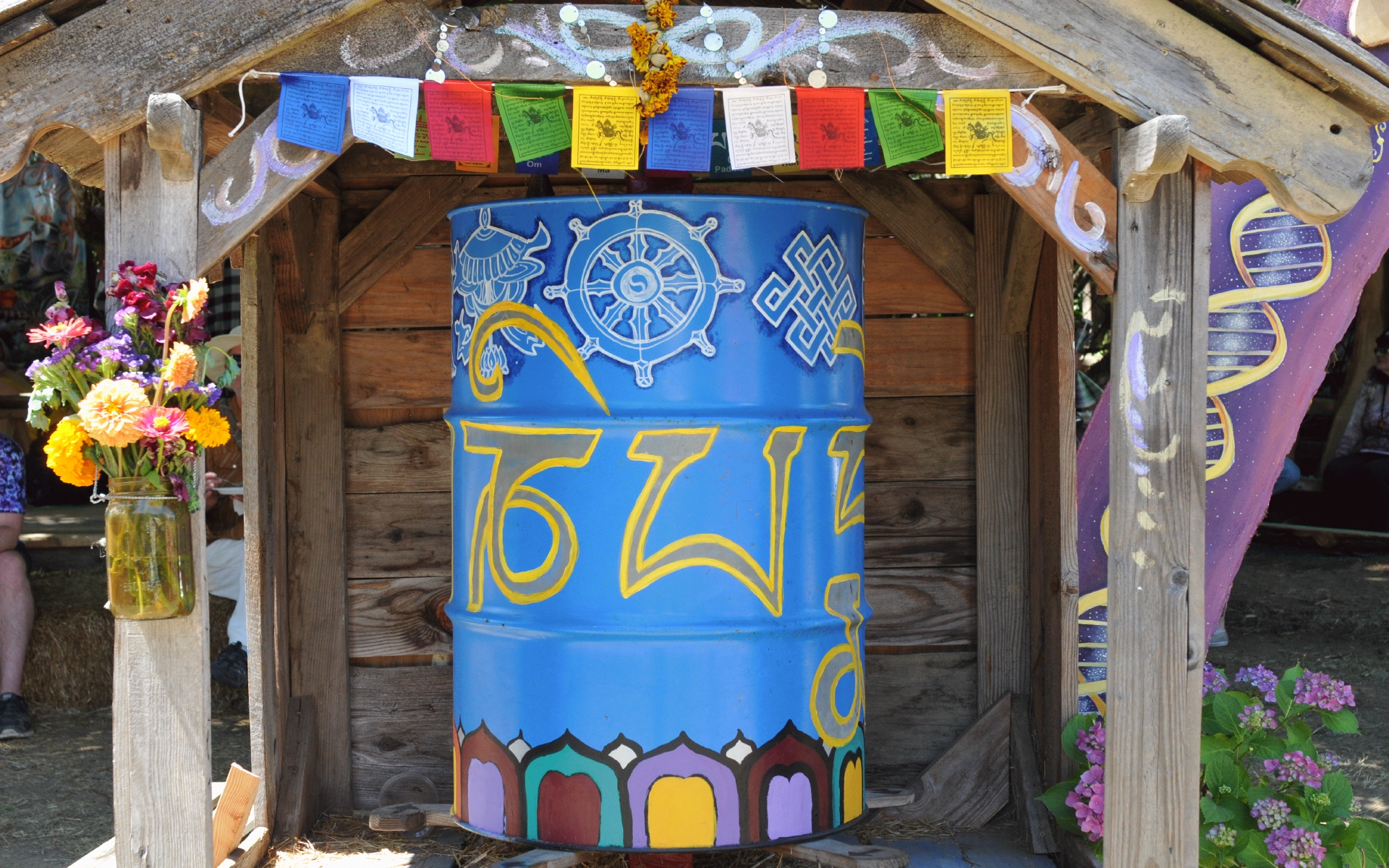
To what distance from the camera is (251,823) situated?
347 centimetres

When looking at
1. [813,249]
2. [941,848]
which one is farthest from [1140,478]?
[941,848]

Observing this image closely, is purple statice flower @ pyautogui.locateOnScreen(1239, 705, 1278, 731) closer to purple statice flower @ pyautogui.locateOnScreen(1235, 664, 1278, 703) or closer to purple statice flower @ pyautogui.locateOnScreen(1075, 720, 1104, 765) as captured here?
purple statice flower @ pyautogui.locateOnScreen(1235, 664, 1278, 703)

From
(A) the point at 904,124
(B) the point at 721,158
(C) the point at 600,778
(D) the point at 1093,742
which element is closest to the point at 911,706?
(D) the point at 1093,742

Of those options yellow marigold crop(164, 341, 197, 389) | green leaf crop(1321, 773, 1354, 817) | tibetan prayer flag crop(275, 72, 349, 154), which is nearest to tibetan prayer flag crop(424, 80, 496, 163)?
tibetan prayer flag crop(275, 72, 349, 154)

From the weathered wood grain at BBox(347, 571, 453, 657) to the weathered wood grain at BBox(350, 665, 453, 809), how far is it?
0.24 feet

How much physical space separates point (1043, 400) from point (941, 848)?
1.30 m

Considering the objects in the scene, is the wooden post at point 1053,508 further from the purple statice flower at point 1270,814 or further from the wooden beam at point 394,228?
the wooden beam at point 394,228

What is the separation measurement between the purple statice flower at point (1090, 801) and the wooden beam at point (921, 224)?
1.38 meters

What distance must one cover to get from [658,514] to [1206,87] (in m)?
1.44

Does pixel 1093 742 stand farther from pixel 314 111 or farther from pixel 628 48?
pixel 314 111

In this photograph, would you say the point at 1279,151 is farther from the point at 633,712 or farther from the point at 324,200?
the point at 324,200

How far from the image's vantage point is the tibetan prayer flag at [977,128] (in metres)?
2.48

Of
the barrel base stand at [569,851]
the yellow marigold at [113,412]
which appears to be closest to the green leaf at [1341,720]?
the barrel base stand at [569,851]

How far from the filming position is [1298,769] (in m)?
3.03
